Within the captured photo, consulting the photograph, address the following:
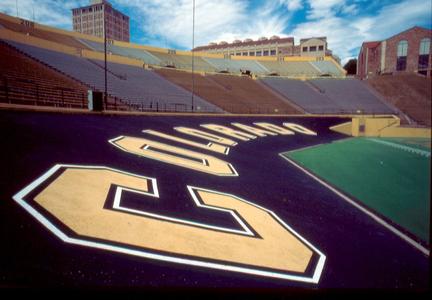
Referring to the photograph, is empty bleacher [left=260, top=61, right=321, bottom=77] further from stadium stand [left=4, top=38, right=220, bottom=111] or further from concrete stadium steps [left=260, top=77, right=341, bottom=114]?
stadium stand [left=4, top=38, right=220, bottom=111]

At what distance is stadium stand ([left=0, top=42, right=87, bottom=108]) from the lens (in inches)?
471

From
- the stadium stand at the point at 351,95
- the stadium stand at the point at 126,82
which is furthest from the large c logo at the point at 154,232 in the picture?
the stadium stand at the point at 351,95

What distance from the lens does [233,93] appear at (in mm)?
33219

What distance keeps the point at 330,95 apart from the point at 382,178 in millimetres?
31540

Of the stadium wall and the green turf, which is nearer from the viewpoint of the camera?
the green turf

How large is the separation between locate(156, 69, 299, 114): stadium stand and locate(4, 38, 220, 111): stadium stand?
95.1 inches

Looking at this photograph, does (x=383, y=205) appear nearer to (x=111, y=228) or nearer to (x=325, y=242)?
(x=325, y=242)

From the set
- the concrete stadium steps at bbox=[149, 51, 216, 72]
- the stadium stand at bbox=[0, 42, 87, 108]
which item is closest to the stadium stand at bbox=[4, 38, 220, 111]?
the stadium stand at bbox=[0, 42, 87, 108]

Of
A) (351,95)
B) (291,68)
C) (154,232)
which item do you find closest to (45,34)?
(154,232)

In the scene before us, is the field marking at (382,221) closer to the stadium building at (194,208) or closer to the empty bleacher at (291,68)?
the stadium building at (194,208)

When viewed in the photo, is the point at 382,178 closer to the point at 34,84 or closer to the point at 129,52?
the point at 34,84

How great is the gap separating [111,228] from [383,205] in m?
6.61

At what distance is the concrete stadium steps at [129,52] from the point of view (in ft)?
110

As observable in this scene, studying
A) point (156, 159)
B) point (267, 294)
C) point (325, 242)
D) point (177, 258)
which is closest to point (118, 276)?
point (177, 258)
